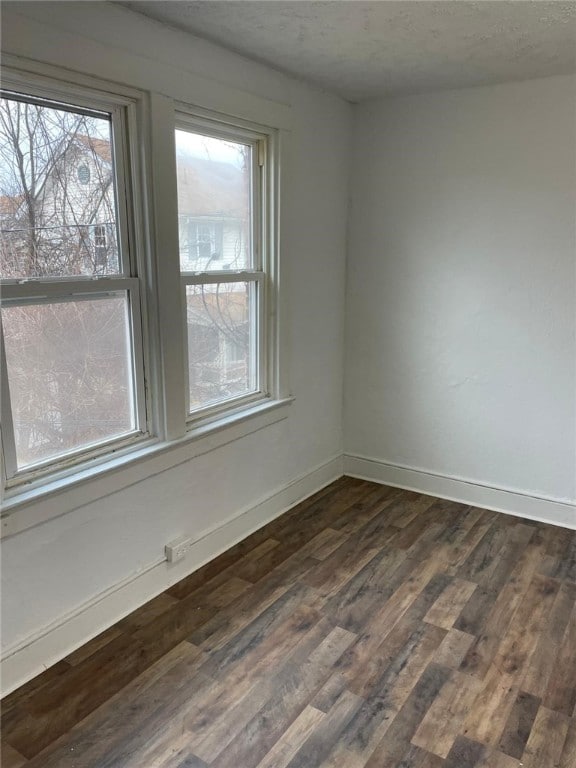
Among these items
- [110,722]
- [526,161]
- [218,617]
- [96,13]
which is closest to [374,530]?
[218,617]

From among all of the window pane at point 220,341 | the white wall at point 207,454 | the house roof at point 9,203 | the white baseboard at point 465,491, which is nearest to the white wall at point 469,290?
the white baseboard at point 465,491

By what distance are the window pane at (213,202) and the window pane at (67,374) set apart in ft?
1.62

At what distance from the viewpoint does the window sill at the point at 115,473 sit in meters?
1.95

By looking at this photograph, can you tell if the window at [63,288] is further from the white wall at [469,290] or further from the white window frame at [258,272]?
the white wall at [469,290]

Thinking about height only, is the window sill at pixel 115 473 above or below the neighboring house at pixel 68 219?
below

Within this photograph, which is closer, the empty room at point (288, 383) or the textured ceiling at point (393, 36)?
the empty room at point (288, 383)

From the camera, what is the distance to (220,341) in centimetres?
283

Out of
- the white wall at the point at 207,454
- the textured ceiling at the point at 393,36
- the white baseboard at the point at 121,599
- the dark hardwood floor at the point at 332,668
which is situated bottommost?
the dark hardwood floor at the point at 332,668

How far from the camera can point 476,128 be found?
311 cm

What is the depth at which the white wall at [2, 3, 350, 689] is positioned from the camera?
1970 millimetres

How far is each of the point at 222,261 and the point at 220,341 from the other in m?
0.39

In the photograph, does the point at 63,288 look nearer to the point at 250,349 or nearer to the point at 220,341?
the point at 220,341

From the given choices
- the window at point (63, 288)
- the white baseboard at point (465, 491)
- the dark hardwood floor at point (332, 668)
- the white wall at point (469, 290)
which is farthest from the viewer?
the white baseboard at point (465, 491)

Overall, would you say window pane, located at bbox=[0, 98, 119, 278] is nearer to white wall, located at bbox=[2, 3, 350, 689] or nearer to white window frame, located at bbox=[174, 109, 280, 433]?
white wall, located at bbox=[2, 3, 350, 689]
